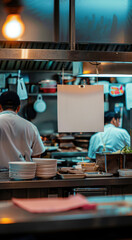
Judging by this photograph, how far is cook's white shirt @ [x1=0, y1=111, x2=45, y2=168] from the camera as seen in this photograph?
4.46 m

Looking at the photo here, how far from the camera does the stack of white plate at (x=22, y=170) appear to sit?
13.0ft

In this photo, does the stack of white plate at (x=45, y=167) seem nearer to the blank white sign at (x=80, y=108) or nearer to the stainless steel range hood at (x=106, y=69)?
the blank white sign at (x=80, y=108)

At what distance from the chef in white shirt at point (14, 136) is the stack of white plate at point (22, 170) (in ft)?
1.54

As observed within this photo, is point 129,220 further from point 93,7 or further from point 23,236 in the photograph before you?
point 93,7

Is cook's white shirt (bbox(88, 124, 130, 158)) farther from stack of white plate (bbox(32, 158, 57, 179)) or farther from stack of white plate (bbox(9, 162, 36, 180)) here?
stack of white plate (bbox(9, 162, 36, 180))

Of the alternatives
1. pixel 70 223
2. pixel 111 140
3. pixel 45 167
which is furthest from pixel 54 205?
pixel 111 140

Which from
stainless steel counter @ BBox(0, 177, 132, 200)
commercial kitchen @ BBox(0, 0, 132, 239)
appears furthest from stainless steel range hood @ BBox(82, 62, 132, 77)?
stainless steel counter @ BBox(0, 177, 132, 200)

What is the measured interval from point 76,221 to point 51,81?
681 cm

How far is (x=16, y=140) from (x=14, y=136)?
56mm

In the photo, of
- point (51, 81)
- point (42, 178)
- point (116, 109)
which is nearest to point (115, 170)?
point (42, 178)

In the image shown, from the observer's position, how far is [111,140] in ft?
26.0

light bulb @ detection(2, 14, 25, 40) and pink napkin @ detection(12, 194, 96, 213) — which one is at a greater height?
light bulb @ detection(2, 14, 25, 40)

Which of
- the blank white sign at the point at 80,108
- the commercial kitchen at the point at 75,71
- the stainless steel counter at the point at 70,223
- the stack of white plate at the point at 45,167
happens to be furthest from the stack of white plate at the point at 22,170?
the stainless steel counter at the point at 70,223

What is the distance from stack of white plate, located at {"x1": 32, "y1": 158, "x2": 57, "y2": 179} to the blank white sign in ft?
2.14
